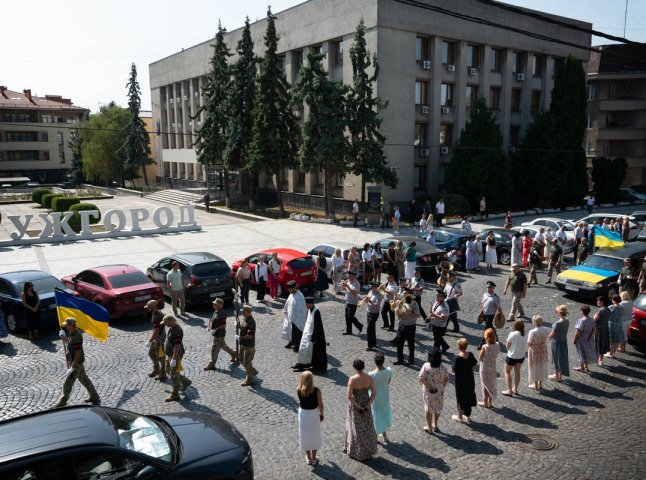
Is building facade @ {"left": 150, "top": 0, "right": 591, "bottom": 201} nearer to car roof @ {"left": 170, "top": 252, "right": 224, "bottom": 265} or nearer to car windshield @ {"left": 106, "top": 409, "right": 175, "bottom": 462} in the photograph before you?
car roof @ {"left": 170, "top": 252, "right": 224, "bottom": 265}

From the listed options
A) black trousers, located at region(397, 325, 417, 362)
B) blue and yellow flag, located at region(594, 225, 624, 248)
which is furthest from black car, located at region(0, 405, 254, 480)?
blue and yellow flag, located at region(594, 225, 624, 248)

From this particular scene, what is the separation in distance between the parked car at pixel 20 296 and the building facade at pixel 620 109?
5757 cm

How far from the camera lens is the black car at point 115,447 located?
220 inches

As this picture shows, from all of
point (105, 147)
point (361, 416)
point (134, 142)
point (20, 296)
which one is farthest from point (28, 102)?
point (361, 416)

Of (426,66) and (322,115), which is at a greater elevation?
(426,66)

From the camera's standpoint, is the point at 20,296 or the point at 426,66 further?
the point at 426,66

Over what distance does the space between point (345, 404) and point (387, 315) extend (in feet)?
15.2

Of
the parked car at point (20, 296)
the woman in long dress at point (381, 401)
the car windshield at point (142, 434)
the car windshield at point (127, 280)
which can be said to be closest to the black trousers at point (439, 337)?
the woman in long dress at point (381, 401)

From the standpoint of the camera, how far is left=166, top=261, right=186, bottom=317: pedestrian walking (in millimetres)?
15500

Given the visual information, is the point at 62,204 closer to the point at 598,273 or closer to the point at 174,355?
the point at 174,355

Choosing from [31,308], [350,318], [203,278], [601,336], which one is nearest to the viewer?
[601,336]

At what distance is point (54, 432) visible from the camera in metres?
6.06

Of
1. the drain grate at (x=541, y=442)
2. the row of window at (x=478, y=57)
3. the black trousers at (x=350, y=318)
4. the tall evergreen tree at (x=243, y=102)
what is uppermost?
the row of window at (x=478, y=57)

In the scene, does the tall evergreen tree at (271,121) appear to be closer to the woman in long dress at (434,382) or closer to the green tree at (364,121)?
the green tree at (364,121)
